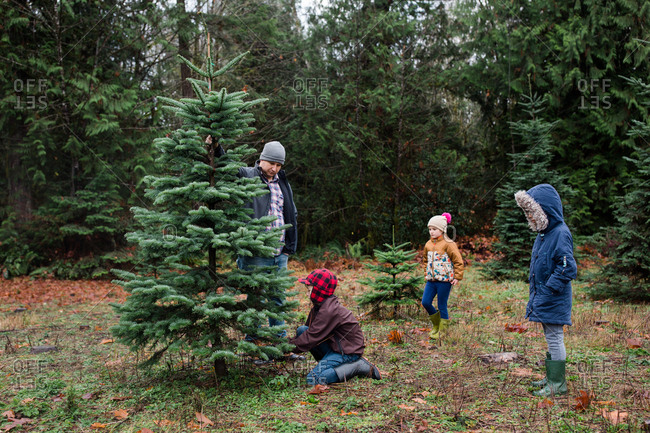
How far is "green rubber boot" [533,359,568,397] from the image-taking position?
405 cm

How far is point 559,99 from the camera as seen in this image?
48.3 ft

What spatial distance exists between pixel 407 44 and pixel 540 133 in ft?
24.2

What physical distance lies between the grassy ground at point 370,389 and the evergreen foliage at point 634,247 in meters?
1.46

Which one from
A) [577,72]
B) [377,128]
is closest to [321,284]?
[377,128]

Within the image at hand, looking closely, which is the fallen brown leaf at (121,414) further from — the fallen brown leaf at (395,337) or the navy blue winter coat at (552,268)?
the navy blue winter coat at (552,268)

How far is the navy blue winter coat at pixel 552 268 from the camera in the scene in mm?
4105

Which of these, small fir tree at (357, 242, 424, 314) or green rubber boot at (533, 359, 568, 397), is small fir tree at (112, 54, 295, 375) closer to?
green rubber boot at (533, 359, 568, 397)

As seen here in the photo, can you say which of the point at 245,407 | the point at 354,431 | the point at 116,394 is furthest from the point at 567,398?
the point at 116,394

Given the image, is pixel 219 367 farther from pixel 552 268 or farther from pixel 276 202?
pixel 552 268

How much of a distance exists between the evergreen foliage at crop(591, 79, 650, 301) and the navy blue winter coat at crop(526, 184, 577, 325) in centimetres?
448

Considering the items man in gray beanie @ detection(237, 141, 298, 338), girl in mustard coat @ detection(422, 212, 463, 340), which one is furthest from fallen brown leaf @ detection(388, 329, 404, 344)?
man in gray beanie @ detection(237, 141, 298, 338)

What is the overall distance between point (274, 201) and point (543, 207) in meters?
2.75

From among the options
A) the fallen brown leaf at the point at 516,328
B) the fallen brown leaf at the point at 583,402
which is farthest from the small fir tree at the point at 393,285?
the fallen brown leaf at the point at 583,402

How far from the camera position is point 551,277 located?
4.14 metres
